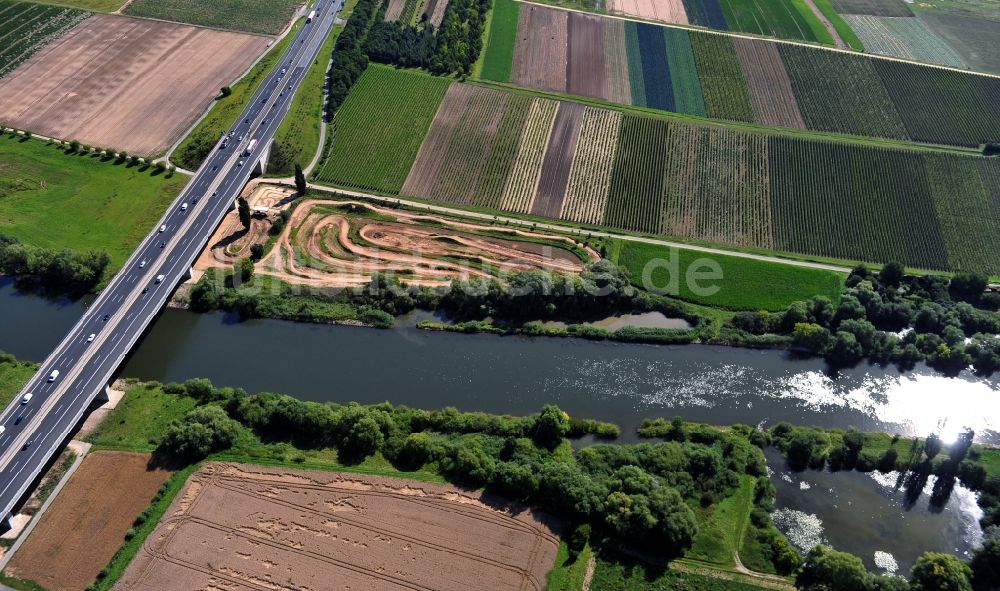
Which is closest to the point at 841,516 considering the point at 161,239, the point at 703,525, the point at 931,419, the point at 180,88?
the point at 703,525

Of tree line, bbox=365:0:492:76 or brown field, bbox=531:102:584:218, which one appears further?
tree line, bbox=365:0:492:76

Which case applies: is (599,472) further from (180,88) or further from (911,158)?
(180,88)

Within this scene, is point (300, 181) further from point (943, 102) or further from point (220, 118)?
point (943, 102)

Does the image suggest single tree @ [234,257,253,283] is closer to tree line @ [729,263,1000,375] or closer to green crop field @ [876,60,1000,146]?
tree line @ [729,263,1000,375]

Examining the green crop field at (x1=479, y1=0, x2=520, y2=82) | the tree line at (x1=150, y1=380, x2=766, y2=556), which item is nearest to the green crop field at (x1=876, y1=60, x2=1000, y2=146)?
the green crop field at (x1=479, y1=0, x2=520, y2=82)

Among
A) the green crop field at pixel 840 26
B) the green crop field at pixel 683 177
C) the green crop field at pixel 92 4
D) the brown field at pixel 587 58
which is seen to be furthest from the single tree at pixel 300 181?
the green crop field at pixel 840 26
